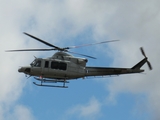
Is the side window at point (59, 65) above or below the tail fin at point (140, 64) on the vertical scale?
below

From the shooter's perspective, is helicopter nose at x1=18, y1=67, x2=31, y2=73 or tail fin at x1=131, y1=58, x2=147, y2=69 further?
tail fin at x1=131, y1=58, x2=147, y2=69

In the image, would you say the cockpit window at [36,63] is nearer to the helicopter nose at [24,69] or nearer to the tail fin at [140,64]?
the helicopter nose at [24,69]

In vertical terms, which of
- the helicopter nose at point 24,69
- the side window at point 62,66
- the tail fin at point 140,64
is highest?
the tail fin at point 140,64

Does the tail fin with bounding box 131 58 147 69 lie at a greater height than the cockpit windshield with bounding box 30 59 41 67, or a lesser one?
greater

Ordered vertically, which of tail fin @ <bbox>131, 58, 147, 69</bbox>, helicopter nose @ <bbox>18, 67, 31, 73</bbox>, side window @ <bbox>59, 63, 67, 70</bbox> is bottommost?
helicopter nose @ <bbox>18, 67, 31, 73</bbox>

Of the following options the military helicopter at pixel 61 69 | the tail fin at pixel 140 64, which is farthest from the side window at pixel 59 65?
the tail fin at pixel 140 64

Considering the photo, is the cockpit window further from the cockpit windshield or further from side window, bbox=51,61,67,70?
side window, bbox=51,61,67,70

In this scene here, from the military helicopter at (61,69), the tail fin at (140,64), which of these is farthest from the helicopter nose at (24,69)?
the tail fin at (140,64)

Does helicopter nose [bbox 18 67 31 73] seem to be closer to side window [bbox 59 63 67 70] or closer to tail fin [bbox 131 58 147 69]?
side window [bbox 59 63 67 70]

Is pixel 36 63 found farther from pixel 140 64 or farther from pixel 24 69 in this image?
pixel 140 64

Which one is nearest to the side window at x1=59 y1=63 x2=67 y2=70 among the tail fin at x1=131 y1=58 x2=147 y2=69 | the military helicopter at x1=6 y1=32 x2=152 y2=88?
the military helicopter at x1=6 y1=32 x2=152 y2=88

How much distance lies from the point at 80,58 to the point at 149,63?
35.7 feet

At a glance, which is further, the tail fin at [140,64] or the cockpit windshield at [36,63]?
the tail fin at [140,64]

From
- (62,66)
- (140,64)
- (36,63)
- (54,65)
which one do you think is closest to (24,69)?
(36,63)
